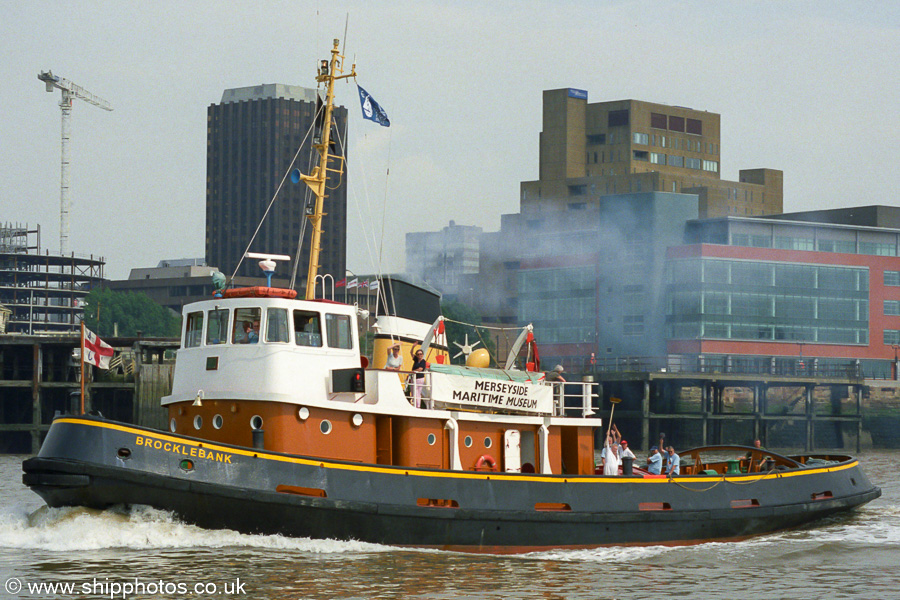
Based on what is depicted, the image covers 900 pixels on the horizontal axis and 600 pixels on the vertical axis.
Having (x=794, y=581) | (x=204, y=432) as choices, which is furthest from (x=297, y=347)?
(x=794, y=581)

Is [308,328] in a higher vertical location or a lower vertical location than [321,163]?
lower

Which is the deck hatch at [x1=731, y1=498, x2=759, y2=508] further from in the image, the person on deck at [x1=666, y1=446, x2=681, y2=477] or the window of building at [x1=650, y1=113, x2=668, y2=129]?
the window of building at [x1=650, y1=113, x2=668, y2=129]

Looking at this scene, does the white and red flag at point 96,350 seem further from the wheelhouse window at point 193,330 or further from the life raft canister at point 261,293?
the life raft canister at point 261,293

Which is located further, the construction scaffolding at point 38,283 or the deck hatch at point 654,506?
the construction scaffolding at point 38,283

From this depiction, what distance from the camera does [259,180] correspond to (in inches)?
6821

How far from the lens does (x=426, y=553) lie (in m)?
21.1

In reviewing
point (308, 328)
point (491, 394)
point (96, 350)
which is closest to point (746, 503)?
point (491, 394)

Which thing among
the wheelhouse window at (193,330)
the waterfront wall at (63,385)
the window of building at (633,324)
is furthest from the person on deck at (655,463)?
the window of building at (633,324)

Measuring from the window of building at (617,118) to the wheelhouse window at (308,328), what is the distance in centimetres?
13294

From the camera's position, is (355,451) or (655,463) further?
(655,463)

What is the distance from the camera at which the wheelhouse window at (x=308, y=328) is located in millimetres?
21602

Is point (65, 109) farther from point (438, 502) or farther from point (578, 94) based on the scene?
point (438, 502)

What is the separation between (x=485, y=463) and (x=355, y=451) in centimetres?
311

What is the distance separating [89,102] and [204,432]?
164785mm
